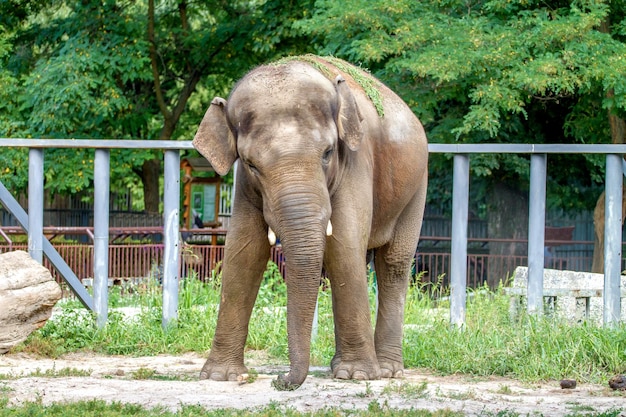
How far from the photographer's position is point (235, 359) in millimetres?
7816

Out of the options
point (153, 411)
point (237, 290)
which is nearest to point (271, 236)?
point (237, 290)

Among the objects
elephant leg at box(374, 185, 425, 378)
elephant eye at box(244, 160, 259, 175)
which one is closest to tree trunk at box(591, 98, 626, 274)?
elephant leg at box(374, 185, 425, 378)

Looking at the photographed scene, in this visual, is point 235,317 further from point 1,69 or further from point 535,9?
point 1,69

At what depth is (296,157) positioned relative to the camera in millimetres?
6742

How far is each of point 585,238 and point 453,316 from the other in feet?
75.7

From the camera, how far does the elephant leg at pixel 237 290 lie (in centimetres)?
763

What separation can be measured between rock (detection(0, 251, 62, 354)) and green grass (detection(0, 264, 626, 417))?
7.4 inches

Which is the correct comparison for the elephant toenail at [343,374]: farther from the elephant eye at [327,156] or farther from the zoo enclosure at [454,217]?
the zoo enclosure at [454,217]

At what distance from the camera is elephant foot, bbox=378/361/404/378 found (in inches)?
315

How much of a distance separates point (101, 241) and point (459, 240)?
10.5 ft

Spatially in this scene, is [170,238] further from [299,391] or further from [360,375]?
[299,391]

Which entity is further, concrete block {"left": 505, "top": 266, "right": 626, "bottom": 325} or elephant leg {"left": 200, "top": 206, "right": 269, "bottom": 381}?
concrete block {"left": 505, "top": 266, "right": 626, "bottom": 325}

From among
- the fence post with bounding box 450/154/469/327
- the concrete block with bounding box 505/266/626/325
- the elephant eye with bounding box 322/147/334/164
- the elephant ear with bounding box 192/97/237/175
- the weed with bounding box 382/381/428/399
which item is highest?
the elephant ear with bounding box 192/97/237/175

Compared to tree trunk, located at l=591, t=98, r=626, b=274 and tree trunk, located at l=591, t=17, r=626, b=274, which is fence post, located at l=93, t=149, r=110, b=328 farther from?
tree trunk, located at l=591, t=98, r=626, b=274
